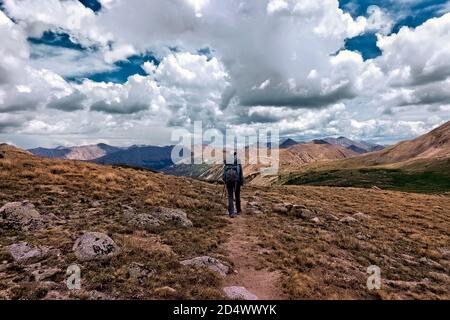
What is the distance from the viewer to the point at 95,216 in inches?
795

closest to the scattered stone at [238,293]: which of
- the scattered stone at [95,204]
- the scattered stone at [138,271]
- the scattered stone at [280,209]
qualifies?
the scattered stone at [138,271]

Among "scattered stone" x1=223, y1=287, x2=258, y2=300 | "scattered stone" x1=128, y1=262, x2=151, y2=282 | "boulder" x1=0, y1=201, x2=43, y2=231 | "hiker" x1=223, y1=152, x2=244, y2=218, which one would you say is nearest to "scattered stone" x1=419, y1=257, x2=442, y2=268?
"hiker" x1=223, y1=152, x2=244, y2=218

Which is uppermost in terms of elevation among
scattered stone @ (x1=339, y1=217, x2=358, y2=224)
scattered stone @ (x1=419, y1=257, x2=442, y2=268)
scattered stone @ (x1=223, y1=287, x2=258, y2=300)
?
scattered stone @ (x1=339, y1=217, x2=358, y2=224)

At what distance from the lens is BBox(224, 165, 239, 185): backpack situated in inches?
955

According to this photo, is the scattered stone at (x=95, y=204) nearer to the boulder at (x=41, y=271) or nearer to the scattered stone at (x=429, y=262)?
the boulder at (x=41, y=271)

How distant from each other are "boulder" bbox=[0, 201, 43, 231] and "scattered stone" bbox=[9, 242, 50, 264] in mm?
2815

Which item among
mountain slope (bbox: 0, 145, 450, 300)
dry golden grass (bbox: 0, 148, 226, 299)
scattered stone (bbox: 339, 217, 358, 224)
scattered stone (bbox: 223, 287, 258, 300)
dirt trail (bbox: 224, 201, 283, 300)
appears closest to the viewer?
dry golden grass (bbox: 0, 148, 226, 299)

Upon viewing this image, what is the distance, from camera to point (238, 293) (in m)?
11.9

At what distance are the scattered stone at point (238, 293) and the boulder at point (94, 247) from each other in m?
5.40

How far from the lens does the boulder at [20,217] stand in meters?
17.0

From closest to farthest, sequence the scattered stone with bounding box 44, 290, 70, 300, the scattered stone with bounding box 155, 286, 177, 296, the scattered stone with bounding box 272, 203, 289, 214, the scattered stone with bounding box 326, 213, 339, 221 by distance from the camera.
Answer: the scattered stone with bounding box 44, 290, 70, 300 < the scattered stone with bounding box 155, 286, 177, 296 < the scattered stone with bounding box 326, 213, 339, 221 < the scattered stone with bounding box 272, 203, 289, 214

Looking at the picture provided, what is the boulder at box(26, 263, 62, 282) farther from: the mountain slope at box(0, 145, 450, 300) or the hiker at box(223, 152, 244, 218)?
the hiker at box(223, 152, 244, 218)

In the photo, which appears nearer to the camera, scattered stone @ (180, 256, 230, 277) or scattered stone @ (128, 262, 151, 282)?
scattered stone @ (128, 262, 151, 282)

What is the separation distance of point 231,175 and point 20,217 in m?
13.7
